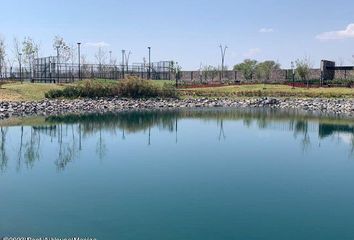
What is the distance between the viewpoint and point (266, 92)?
4406cm

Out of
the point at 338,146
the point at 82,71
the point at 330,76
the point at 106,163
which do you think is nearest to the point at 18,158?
the point at 106,163

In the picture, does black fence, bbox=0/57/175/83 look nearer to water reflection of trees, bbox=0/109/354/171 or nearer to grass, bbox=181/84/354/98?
grass, bbox=181/84/354/98

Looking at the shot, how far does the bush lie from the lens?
38344 millimetres

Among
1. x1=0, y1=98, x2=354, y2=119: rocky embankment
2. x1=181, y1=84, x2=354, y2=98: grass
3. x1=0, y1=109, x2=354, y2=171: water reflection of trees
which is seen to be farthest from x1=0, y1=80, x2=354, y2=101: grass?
x1=0, y1=109, x2=354, y2=171: water reflection of trees

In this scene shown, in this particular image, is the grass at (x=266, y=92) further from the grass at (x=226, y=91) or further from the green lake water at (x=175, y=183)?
the green lake water at (x=175, y=183)

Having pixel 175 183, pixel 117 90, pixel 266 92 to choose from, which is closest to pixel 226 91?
pixel 266 92

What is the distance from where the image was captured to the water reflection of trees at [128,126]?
1848 cm

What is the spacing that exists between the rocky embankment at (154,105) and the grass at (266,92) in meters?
2.37

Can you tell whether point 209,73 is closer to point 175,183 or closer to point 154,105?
point 154,105

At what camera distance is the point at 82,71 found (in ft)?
179

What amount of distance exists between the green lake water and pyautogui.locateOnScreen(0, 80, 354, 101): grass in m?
12.3

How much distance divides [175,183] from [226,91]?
33424 mm

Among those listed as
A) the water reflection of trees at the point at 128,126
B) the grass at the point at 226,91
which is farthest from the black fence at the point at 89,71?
the water reflection of trees at the point at 128,126

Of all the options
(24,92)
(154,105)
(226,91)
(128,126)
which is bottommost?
(128,126)
